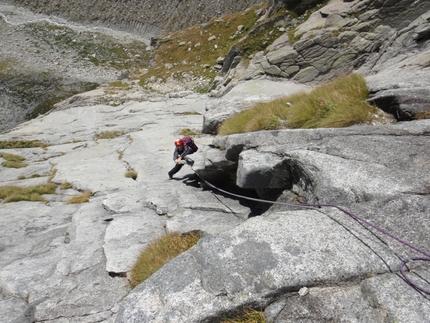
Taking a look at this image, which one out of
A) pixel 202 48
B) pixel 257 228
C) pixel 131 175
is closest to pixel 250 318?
pixel 257 228

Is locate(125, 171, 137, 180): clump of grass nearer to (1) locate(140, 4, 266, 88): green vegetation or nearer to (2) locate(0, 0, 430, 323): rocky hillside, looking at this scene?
(2) locate(0, 0, 430, 323): rocky hillside

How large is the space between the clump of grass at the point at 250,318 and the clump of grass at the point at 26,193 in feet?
43.4

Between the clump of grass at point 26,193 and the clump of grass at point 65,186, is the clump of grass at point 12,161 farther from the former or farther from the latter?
the clump of grass at point 65,186

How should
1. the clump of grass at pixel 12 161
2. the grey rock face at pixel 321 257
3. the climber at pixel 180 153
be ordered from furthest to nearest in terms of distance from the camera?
the clump of grass at pixel 12 161 < the climber at pixel 180 153 < the grey rock face at pixel 321 257

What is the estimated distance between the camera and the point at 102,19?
103 meters

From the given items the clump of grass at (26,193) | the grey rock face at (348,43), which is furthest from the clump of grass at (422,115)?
the clump of grass at (26,193)

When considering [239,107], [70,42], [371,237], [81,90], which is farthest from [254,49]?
[70,42]

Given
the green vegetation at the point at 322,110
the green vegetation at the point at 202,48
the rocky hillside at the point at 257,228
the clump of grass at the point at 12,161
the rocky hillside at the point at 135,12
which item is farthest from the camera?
the rocky hillside at the point at 135,12

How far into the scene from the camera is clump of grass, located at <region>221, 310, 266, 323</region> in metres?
3.88

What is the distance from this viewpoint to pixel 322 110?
918 centimetres

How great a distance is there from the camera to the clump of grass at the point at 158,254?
20.1ft

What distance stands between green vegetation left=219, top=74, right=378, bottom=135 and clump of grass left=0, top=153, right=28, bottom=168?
18.4m

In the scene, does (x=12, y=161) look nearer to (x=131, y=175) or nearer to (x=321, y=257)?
(x=131, y=175)

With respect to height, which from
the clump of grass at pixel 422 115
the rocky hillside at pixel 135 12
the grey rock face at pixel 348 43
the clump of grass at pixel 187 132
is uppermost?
the rocky hillside at pixel 135 12
